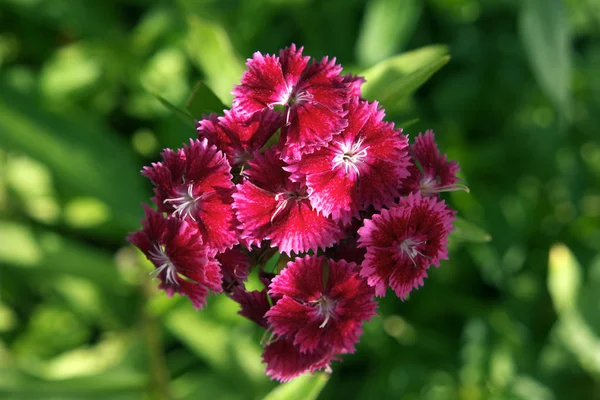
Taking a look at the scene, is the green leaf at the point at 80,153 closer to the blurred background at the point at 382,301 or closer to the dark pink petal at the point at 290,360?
the blurred background at the point at 382,301

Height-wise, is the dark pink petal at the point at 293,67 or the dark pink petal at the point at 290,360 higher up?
the dark pink petal at the point at 293,67

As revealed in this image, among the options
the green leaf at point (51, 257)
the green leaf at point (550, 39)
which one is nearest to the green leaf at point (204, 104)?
the green leaf at point (550, 39)

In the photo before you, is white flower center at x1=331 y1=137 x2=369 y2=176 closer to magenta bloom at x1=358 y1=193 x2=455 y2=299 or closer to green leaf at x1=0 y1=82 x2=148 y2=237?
magenta bloom at x1=358 y1=193 x2=455 y2=299

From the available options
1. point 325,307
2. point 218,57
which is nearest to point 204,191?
point 325,307

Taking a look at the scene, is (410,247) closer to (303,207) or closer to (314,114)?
(303,207)

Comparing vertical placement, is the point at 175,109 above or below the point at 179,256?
above

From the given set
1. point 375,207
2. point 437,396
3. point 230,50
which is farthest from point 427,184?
point 437,396
